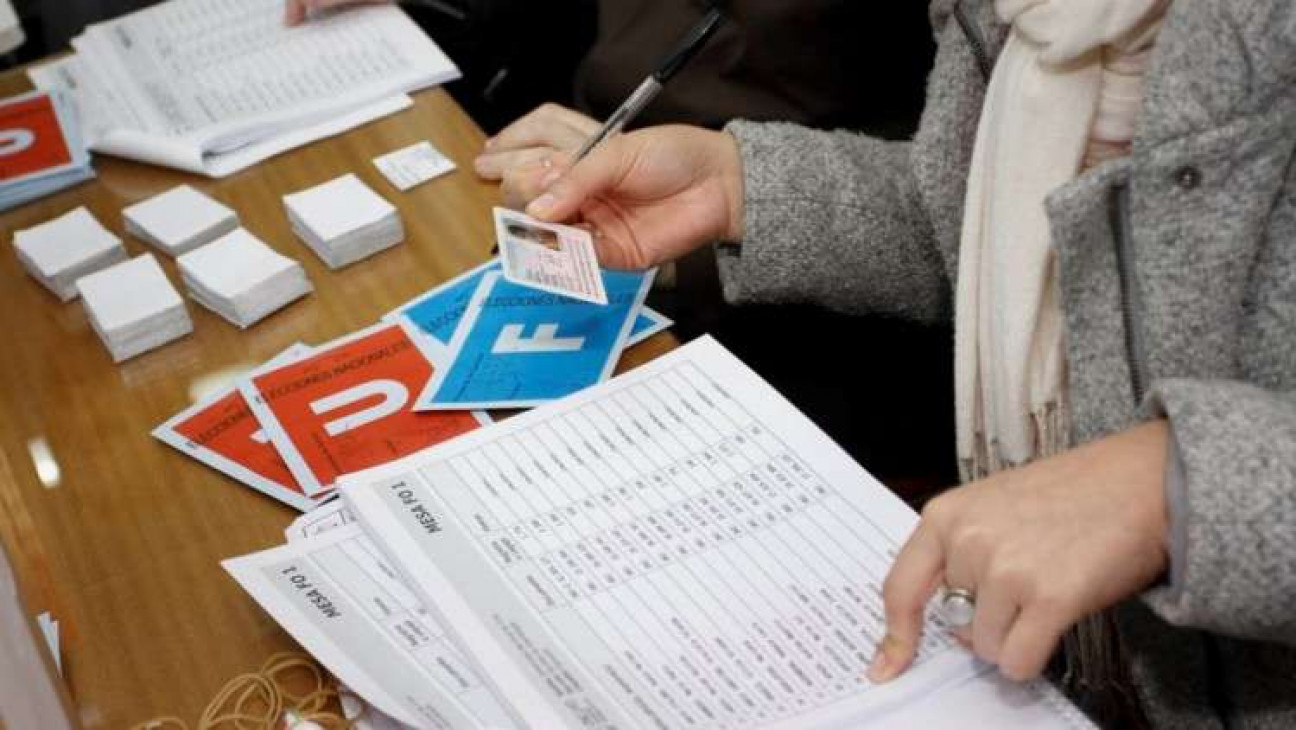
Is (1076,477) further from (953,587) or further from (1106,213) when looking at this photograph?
(1106,213)


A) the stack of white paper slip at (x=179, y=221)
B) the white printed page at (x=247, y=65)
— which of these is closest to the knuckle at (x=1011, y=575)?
the stack of white paper slip at (x=179, y=221)

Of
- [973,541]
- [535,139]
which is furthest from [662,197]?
[973,541]

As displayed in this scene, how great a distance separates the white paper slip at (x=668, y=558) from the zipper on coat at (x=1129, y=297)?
0.18 metres

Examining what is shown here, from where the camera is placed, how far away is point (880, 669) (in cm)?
65

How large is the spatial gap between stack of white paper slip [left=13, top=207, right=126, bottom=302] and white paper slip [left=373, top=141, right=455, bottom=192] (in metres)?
0.24

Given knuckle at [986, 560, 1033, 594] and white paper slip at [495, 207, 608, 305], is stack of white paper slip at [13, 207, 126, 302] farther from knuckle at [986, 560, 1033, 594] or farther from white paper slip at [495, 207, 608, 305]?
knuckle at [986, 560, 1033, 594]

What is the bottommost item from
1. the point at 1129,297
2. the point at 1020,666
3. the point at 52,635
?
the point at 52,635

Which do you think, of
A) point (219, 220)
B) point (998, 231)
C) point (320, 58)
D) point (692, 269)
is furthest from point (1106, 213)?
point (320, 58)

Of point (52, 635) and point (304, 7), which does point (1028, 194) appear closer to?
point (52, 635)

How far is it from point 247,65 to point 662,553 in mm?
827

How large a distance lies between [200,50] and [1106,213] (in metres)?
0.98

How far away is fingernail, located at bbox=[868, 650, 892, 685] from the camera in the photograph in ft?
2.15

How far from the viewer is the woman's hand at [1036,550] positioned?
2.04 feet

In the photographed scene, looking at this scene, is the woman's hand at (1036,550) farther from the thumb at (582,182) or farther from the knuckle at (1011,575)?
the thumb at (582,182)
